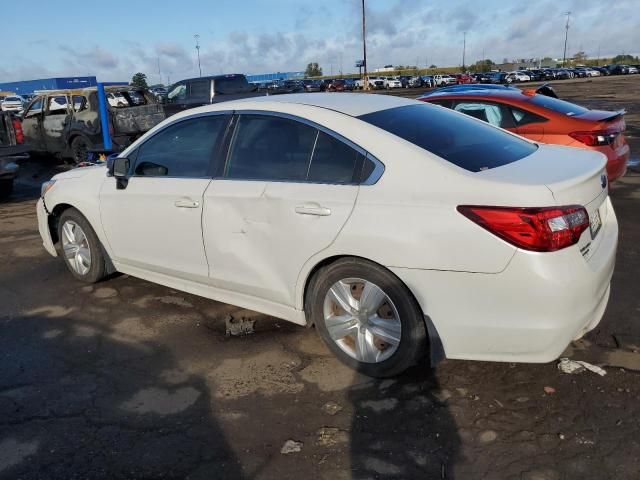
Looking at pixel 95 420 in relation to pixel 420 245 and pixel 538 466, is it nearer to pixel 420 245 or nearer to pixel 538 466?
pixel 420 245

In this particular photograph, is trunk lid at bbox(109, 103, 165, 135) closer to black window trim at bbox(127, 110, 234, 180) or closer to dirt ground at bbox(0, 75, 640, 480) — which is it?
black window trim at bbox(127, 110, 234, 180)

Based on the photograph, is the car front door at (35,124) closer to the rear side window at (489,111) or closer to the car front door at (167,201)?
the car front door at (167,201)

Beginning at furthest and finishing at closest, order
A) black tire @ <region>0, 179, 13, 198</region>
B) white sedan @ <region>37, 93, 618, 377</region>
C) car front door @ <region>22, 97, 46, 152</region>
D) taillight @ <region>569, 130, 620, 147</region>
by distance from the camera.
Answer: car front door @ <region>22, 97, 46, 152</region> → black tire @ <region>0, 179, 13, 198</region> → taillight @ <region>569, 130, 620, 147</region> → white sedan @ <region>37, 93, 618, 377</region>

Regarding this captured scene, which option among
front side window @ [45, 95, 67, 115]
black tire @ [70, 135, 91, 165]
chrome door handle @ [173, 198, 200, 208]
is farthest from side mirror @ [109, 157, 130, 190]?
front side window @ [45, 95, 67, 115]

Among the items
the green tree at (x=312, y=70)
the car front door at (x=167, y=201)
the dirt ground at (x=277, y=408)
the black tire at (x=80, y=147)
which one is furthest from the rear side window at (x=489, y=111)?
the green tree at (x=312, y=70)

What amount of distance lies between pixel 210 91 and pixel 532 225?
14.2 meters

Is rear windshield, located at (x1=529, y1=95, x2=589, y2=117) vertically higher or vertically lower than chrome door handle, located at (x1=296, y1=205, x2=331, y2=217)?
higher

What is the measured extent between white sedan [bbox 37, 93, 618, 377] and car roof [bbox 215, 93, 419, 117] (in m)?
0.02

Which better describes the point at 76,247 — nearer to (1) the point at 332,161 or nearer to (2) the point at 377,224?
(1) the point at 332,161

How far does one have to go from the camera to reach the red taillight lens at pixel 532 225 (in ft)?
8.95

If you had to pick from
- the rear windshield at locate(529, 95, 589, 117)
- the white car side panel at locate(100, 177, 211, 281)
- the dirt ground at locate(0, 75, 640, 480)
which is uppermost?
the rear windshield at locate(529, 95, 589, 117)

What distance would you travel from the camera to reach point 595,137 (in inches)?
251

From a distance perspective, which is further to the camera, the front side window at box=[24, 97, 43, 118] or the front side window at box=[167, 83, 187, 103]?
the front side window at box=[167, 83, 187, 103]

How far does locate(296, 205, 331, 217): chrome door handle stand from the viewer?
3.28 m
